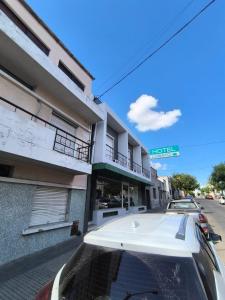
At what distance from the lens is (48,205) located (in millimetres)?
7094

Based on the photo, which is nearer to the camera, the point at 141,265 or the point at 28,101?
the point at 141,265

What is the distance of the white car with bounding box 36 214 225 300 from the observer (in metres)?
1.39

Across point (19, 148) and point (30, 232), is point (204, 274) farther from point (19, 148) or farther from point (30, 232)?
point (30, 232)

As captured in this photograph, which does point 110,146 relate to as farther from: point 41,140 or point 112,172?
point 41,140

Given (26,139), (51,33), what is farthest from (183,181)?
(26,139)

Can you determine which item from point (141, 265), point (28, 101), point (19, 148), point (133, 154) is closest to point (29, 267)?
point (19, 148)

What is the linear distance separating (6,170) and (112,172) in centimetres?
619

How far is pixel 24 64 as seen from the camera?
20.6 ft

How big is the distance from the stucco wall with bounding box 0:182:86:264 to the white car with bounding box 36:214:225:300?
4278mm

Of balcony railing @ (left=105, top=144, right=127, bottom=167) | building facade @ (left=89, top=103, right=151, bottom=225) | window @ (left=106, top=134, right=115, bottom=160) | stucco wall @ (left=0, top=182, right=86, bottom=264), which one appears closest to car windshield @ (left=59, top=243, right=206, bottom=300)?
stucco wall @ (left=0, top=182, right=86, bottom=264)

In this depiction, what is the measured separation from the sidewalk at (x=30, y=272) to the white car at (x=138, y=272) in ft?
9.28

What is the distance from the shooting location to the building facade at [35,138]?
523cm

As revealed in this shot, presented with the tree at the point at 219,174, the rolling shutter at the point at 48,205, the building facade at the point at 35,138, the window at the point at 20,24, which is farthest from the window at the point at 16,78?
the tree at the point at 219,174

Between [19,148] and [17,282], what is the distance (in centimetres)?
317
